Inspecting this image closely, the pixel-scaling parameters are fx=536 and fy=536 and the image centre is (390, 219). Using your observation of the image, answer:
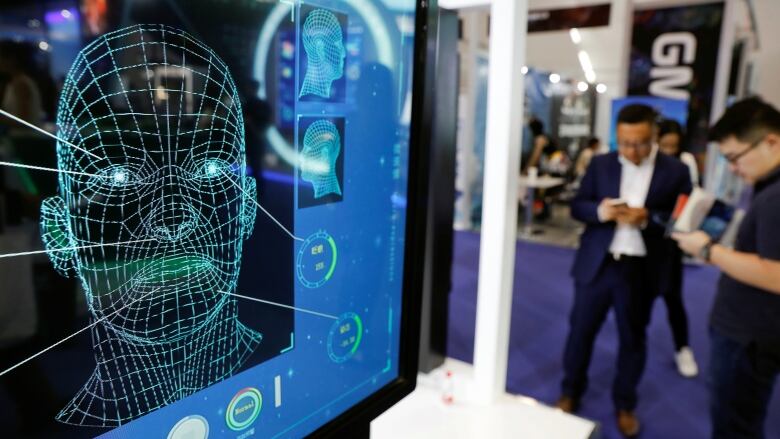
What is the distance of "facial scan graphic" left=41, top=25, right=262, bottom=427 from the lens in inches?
14.2

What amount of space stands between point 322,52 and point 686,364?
3.11 meters

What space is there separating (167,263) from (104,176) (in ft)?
0.29

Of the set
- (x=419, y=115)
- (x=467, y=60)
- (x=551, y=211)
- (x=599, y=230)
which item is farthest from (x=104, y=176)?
(x=551, y=211)

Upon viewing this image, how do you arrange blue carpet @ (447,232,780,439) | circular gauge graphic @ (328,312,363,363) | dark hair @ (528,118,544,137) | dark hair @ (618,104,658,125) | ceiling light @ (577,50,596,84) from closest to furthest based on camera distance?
circular gauge graphic @ (328,312,363,363), dark hair @ (618,104,658,125), blue carpet @ (447,232,780,439), dark hair @ (528,118,544,137), ceiling light @ (577,50,596,84)

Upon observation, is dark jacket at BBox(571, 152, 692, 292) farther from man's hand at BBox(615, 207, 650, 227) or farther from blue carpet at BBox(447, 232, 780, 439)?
blue carpet at BBox(447, 232, 780, 439)

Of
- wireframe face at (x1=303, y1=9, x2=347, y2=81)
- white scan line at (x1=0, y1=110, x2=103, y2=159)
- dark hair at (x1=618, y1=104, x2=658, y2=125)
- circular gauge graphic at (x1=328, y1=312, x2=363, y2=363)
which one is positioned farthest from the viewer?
dark hair at (x1=618, y1=104, x2=658, y2=125)

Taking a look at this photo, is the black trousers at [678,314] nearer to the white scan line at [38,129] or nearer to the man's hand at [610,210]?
the man's hand at [610,210]

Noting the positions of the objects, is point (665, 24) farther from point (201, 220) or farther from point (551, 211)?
point (201, 220)

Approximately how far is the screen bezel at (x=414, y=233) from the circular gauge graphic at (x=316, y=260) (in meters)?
0.14

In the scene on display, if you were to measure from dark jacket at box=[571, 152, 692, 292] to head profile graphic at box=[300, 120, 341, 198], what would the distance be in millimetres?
A: 1940

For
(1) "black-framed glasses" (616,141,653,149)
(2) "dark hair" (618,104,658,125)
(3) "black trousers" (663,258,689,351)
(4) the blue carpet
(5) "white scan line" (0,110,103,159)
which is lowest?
(4) the blue carpet

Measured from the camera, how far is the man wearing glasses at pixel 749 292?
1539 millimetres

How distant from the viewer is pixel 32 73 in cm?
33

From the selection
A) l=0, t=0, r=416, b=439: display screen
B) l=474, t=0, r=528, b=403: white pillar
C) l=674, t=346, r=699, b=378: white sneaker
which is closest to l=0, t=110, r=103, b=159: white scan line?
l=0, t=0, r=416, b=439: display screen
